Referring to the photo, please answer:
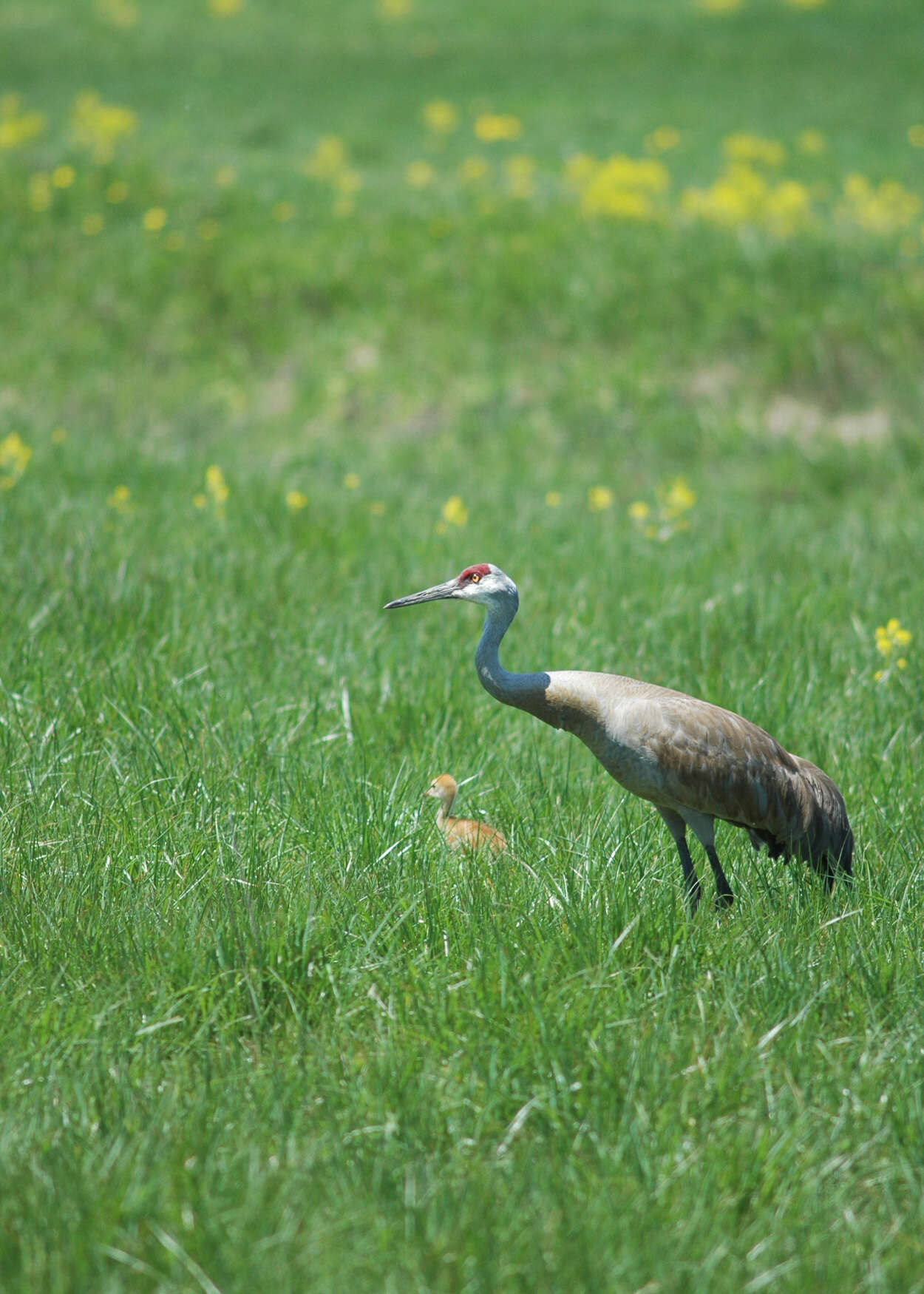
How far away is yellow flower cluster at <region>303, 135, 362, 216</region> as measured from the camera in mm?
13031

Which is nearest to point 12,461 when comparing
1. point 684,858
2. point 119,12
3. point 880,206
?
point 684,858

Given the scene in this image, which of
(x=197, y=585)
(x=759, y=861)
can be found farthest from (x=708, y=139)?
(x=759, y=861)

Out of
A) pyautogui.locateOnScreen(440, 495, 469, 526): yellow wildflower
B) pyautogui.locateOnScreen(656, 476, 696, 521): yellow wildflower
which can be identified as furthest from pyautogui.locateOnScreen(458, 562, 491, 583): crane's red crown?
pyautogui.locateOnScreen(656, 476, 696, 521): yellow wildflower

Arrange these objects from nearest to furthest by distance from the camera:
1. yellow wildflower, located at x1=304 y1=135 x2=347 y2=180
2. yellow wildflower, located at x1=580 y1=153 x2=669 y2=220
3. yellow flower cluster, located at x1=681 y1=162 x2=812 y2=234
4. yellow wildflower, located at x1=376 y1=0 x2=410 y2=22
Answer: yellow flower cluster, located at x1=681 y1=162 x2=812 y2=234
yellow wildflower, located at x1=580 y1=153 x2=669 y2=220
yellow wildflower, located at x1=304 y1=135 x2=347 y2=180
yellow wildflower, located at x1=376 y1=0 x2=410 y2=22

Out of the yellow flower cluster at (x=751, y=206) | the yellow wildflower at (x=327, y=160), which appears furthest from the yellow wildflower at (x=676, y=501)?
the yellow wildflower at (x=327, y=160)

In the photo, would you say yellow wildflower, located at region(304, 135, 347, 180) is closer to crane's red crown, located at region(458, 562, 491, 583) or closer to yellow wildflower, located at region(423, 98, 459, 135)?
yellow wildflower, located at region(423, 98, 459, 135)

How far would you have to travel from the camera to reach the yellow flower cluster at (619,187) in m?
12.3

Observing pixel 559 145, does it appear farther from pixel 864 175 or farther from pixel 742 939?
pixel 742 939

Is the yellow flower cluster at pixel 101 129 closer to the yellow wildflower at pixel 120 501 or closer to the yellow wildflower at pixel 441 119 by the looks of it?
the yellow wildflower at pixel 441 119

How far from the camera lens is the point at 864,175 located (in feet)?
49.3

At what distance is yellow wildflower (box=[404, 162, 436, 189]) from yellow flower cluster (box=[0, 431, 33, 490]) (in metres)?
7.32

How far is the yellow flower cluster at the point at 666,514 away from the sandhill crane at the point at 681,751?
3.30m

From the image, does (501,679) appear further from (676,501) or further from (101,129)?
(101,129)

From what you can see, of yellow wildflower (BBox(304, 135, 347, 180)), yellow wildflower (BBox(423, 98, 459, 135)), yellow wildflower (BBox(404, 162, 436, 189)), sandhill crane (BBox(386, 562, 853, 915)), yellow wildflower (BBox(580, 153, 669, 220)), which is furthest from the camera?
yellow wildflower (BBox(423, 98, 459, 135))
